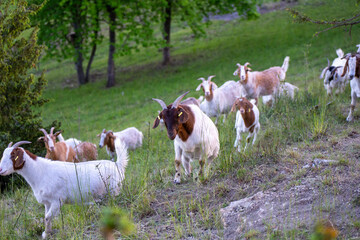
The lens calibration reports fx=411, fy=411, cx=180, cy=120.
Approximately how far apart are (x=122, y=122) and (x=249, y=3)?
42.4ft

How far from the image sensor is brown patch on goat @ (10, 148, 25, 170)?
22.3 ft

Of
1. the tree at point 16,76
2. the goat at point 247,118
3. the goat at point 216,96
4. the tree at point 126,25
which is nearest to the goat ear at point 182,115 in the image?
the goat at point 247,118

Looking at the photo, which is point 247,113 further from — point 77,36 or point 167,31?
point 167,31

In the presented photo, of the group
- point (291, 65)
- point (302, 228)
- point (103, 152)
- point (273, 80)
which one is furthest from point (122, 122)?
point (302, 228)

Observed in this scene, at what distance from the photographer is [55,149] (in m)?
10.4

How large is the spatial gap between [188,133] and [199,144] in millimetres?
282

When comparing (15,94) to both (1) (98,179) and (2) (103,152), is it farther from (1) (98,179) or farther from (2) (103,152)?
(1) (98,179)

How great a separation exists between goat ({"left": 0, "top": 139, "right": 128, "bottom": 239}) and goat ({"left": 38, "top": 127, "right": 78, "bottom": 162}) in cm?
332

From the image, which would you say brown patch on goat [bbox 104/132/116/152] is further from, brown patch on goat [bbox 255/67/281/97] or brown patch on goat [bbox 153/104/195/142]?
brown patch on goat [bbox 153/104/195/142]

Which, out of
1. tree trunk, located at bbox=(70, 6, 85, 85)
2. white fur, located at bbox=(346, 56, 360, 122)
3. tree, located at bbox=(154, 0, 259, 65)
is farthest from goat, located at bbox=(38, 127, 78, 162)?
tree, located at bbox=(154, 0, 259, 65)

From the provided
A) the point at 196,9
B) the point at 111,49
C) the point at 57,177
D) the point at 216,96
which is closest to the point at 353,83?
the point at 216,96

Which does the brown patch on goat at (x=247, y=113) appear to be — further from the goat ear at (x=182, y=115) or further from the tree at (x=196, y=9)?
the tree at (x=196, y=9)

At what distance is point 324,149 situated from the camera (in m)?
6.55

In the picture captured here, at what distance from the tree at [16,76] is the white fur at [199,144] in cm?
558
